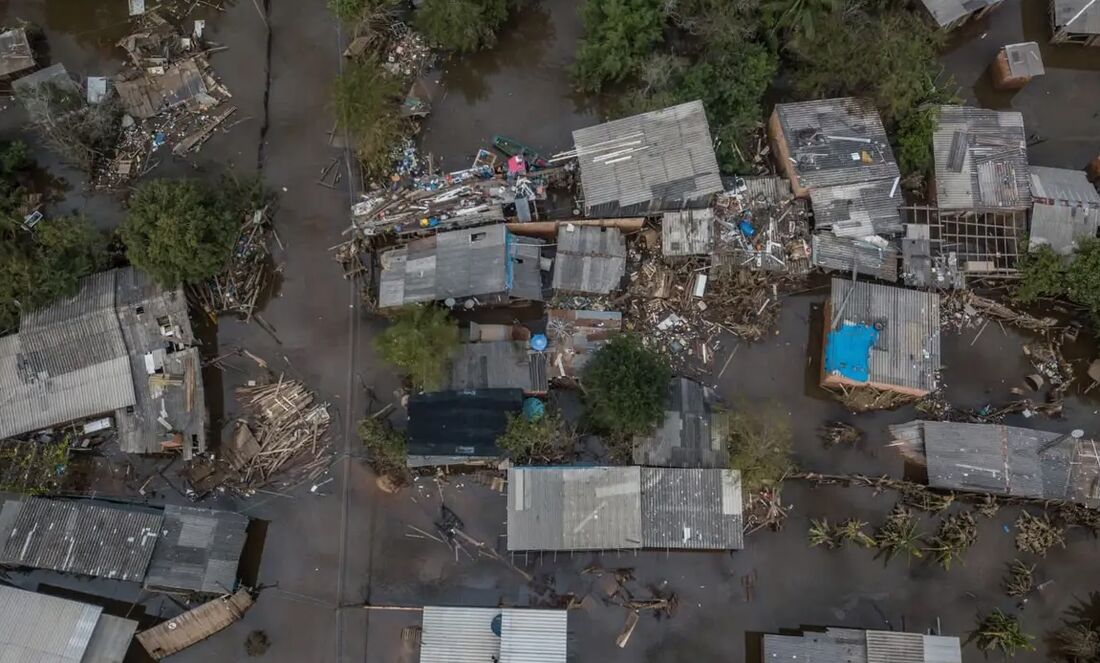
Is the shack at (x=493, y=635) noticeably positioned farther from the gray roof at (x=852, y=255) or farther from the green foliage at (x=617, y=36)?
the green foliage at (x=617, y=36)

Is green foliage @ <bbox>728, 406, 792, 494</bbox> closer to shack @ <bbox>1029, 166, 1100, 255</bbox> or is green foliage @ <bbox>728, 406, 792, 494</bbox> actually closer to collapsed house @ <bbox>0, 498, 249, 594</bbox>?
shack @ <bbox>1029, 166, 1100, 255</bbox>

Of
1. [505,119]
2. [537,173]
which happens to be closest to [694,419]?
[537,173]

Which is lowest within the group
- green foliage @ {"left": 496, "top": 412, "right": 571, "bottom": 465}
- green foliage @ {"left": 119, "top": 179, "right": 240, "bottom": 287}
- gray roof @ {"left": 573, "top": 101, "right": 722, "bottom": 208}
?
green foliage @ {"left": 496, "top": 412, "right": 571, "bottom": 465}

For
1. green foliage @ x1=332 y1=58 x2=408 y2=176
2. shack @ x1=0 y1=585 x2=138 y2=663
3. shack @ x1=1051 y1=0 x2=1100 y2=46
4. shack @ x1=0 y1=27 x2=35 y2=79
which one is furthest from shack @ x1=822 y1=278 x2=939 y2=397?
shack @ x1=0 y1=27 x2=35 y2=79

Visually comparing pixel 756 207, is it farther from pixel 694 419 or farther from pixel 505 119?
pixel 505 119

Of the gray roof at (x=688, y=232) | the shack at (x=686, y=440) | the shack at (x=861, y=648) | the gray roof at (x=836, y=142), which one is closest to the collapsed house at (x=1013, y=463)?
the shack at (x=861, y=648)

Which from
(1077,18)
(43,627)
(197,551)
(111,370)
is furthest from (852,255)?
(43,627)

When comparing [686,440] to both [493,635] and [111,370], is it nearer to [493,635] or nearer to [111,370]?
[493,635]
